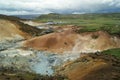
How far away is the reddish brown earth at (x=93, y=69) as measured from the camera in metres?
40.7

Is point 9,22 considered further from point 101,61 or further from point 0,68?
point 101,61

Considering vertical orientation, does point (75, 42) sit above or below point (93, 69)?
below

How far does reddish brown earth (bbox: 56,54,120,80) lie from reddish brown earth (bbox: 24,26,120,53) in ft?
51.3

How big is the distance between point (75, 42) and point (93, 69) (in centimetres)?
2757

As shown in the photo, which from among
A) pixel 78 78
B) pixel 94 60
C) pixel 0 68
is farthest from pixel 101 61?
pixel 0 68

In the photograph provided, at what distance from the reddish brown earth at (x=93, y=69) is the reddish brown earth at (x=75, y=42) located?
51.3ft

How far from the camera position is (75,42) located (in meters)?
71.9

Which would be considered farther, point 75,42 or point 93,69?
point 75,42

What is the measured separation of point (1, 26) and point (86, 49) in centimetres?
3019

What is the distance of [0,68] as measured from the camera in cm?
5053

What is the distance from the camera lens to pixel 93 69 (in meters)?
44.6

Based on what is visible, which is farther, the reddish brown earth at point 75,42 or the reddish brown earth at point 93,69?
the reddish brown earth at point 75,42

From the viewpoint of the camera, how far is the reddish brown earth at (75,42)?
6912cm

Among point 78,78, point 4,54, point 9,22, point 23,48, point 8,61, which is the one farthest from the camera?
point 9,22
